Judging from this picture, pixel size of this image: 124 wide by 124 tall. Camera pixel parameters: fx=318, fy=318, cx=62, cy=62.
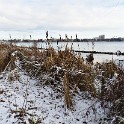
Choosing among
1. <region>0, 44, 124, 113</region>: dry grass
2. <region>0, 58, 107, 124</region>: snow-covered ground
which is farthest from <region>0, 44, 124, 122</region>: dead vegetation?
<region>0, 58, 107, 124</region>: snow-covered ground

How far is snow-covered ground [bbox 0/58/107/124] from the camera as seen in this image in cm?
508

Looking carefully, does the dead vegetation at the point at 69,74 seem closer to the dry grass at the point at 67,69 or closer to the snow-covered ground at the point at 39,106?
the dry grass at the point at 67,69

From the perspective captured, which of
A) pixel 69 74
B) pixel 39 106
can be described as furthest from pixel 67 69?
pixel 39 106

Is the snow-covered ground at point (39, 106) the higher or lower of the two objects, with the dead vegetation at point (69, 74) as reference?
lower

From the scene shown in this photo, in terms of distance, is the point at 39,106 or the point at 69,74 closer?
the point at 39,106

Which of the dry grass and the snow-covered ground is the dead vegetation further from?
the snow-covered ground

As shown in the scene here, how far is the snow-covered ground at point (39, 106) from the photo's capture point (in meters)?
5.08

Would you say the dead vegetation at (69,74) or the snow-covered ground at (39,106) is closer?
the snow-covered ground at (39,106)

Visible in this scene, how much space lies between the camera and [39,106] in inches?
219

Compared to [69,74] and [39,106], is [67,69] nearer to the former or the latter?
[69,74]

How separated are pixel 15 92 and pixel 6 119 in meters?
1.10

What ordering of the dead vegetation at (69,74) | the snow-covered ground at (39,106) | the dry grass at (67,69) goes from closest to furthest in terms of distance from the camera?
the snow-covered ground at (39,106), the dead vegetation at (69,74), the dry grass at (67,69)

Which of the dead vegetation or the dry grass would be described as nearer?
the dead vegetation

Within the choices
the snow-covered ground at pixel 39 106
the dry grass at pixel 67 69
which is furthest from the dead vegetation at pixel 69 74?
the snow-covered ground at pixel 39 106
